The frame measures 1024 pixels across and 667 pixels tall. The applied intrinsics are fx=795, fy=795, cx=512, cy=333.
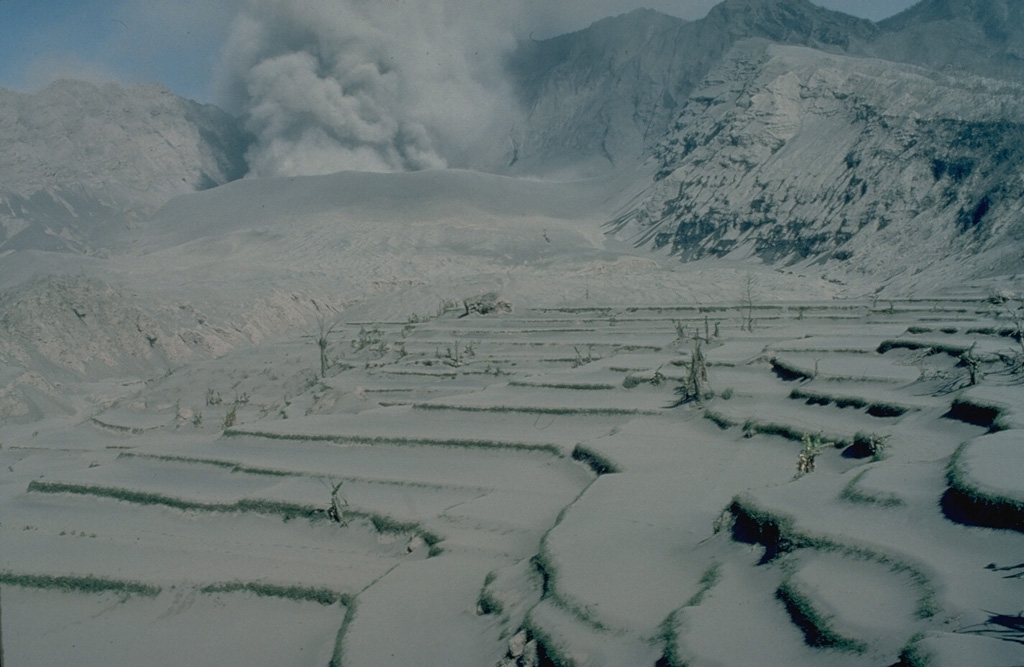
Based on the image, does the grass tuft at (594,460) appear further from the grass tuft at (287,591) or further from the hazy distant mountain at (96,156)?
the hazy distant mountain at (96,156)

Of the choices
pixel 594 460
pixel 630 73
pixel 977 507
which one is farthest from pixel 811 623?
pixel 630 73

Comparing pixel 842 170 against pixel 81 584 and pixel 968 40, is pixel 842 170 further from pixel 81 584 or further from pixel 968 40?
pixel 81 584

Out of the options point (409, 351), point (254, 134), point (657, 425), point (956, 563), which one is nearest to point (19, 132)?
point (254, 134)

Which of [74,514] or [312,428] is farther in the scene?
[312,428]

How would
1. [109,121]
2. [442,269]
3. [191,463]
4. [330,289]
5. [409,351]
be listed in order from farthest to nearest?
[109,121]
[442,269]
[330,289]
[409,351]
[191,463]

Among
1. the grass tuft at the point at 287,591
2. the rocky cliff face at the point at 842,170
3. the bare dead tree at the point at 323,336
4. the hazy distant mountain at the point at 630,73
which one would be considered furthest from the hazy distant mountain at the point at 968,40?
the grass tuft at the point at 287,591

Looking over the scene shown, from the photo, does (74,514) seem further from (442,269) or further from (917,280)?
(442,269)
